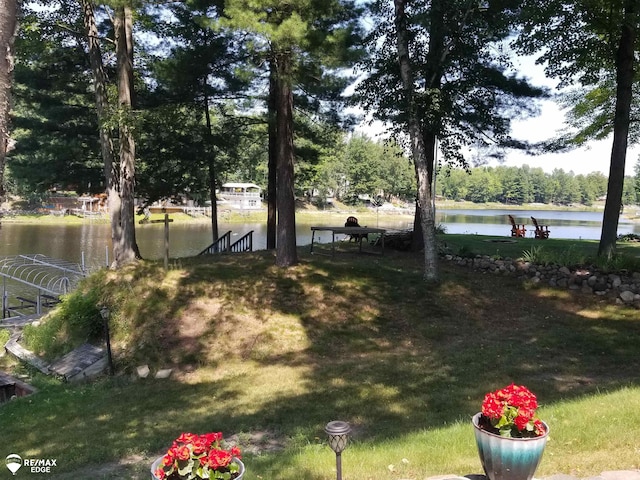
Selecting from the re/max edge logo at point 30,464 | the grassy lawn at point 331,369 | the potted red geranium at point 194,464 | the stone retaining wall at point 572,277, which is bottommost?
the re/max edge logo at point 30,464

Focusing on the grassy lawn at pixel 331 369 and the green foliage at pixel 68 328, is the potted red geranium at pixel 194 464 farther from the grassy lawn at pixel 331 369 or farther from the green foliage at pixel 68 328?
the green foliage at pixel 68 328

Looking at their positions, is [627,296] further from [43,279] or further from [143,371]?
Answer: [43,279]

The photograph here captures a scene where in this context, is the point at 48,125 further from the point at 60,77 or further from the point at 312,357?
the point at 312,357

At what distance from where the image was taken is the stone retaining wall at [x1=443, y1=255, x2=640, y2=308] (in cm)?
938

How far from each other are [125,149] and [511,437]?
34.2ft

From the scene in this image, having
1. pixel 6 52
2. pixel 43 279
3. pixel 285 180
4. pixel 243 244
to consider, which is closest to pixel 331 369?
pixel 285 180

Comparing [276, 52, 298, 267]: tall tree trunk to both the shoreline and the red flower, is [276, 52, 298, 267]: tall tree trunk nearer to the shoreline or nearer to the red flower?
the red flower

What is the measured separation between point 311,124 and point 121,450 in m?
11.5

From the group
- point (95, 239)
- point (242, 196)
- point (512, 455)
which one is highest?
point (242, 196)

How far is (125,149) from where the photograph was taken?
11.1 m

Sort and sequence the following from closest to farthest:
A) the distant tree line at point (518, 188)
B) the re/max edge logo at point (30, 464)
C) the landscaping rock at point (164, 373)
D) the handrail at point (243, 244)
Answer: the re/max edge logo at point (30, 464) → the landscaping rock at point (164, 373) → the handrail at point (243, 244) → the distant tree line at point (518, 188)

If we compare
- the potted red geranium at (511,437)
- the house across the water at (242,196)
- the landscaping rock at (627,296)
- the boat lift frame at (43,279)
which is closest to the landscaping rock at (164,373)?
the boat lift frame at (43,279)

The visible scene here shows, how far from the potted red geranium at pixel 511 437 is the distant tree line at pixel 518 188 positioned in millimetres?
113354

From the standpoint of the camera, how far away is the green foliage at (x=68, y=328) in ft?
30.6
